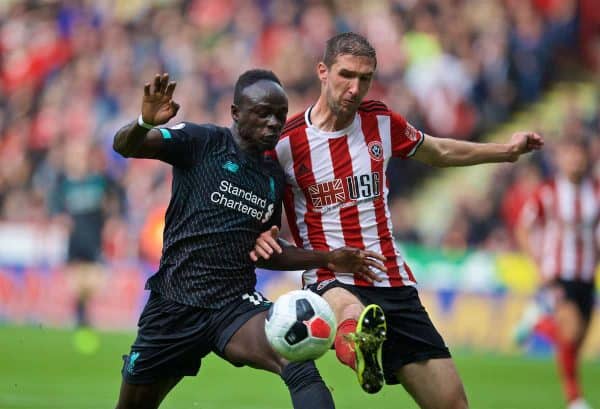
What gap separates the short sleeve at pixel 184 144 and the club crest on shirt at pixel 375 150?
97 centimetres

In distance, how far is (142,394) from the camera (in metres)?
5.92

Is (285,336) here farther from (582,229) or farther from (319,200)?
(582,229)

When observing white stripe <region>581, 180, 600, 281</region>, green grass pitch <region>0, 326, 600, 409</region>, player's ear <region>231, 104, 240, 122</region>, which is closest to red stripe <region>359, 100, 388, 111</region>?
player's ear <region>231, 104, 240, 122</region>

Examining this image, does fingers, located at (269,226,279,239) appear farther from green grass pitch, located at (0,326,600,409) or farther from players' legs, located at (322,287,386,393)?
green grass pitch, located at (0,326,600,409)

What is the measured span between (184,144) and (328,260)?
3.36 ft

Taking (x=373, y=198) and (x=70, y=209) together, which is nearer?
(x=373, y=198)

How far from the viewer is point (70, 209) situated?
1636cm

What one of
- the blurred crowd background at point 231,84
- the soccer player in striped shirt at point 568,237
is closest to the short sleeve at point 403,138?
the soccer player in striped shirt at point 568,237

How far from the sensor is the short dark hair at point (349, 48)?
20.1 ft

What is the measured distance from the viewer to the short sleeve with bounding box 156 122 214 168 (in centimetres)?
577

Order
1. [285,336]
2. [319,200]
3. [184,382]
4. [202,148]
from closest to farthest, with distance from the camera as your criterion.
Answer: [285,336] < [202,148] < [319,200] < [184,382]

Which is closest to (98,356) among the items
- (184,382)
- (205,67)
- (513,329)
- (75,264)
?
(184,382)

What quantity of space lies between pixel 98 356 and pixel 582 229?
5709 mm

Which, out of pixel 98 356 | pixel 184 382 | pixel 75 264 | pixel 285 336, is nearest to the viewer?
pixel 285 336
